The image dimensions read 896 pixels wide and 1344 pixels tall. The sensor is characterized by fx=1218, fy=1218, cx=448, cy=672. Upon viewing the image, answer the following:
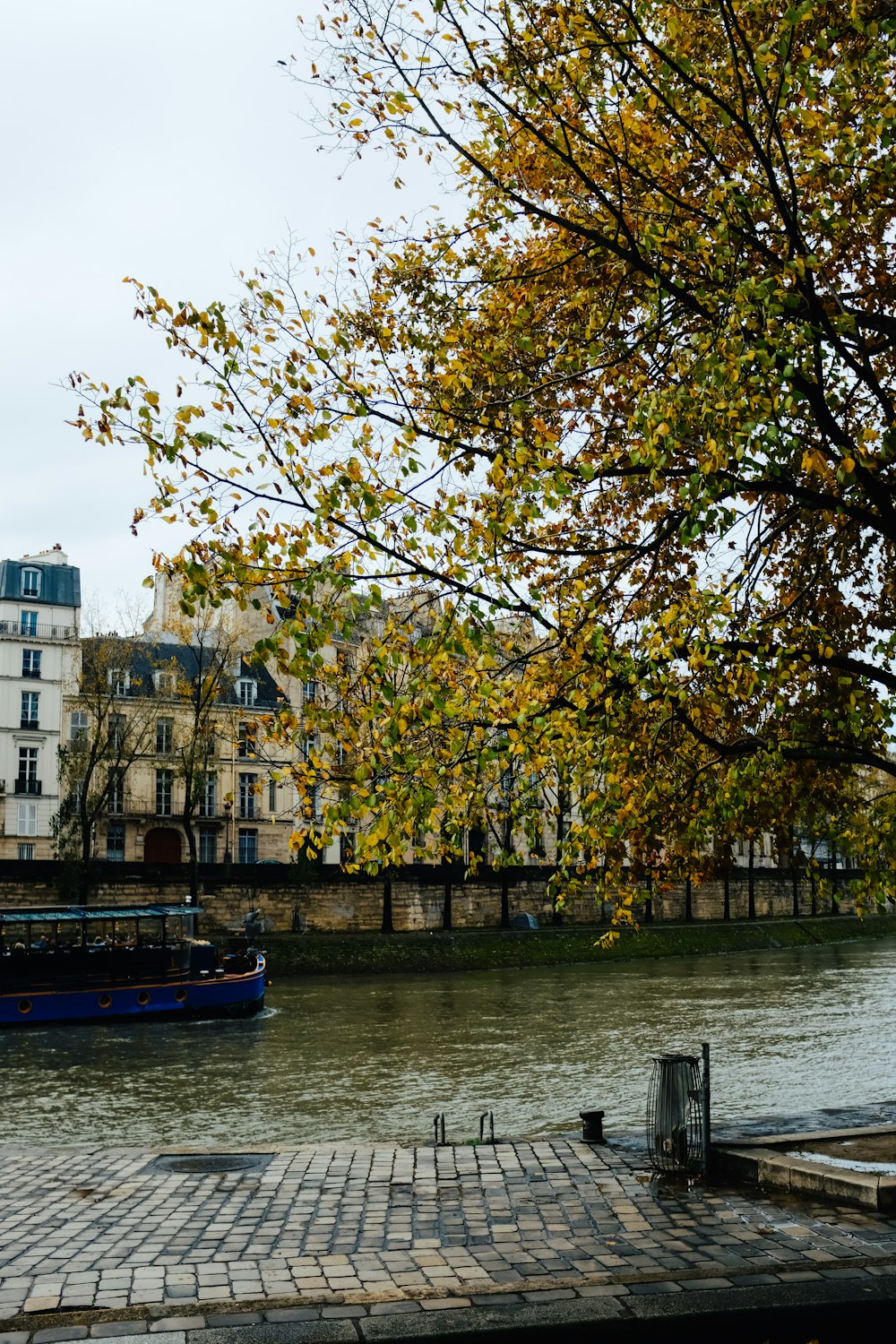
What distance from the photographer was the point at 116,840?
200 ft

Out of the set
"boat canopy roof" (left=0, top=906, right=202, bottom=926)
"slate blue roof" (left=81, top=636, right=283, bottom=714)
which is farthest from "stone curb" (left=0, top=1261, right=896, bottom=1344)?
"slate blue roof" (left=81, top=636, right=283, bottom=714)

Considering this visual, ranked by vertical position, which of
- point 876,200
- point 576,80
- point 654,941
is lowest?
point 654,941

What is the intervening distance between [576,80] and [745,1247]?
801 cm

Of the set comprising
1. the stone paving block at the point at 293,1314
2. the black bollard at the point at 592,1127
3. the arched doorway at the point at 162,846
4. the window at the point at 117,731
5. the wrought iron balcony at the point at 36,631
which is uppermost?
the wrought iron balcony at the point at 36,631

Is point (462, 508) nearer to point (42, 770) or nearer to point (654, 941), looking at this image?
point (654, 941)

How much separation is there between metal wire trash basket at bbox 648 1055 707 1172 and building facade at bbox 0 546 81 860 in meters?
52.9

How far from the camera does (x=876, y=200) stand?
9.30 meters

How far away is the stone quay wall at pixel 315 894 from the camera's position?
4641 centimetres

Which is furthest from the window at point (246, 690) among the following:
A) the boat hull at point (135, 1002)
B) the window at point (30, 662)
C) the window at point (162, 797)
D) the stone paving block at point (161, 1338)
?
the stone paving block at point (161, 1338)

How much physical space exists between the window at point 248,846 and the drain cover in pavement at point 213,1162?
5456cm

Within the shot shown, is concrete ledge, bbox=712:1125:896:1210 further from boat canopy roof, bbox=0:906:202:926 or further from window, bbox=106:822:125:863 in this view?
window, bbox=106:822:125:863

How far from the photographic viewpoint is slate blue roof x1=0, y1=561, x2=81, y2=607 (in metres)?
60.9

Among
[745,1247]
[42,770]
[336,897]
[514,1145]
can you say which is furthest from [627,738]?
[42,770]

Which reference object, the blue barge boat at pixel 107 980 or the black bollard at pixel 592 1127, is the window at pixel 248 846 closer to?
the blue barge boat at pixel 107 980
